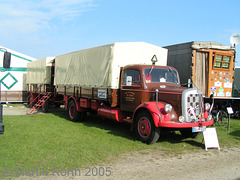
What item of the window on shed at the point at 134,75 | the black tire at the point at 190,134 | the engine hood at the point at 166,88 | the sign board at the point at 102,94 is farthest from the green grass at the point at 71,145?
the window on shed at the point at 134,75

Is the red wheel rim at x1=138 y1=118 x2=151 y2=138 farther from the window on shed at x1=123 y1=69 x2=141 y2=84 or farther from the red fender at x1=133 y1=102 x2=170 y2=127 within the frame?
the window on shed at x1=123 y1=69 x2=141 y2=84

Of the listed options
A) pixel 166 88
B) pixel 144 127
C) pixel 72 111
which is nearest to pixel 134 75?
pixel 166 88

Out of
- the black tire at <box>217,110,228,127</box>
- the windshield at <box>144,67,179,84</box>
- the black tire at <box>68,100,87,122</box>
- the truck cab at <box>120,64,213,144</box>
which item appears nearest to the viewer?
the truck cab at <box>120,64,213,144</box>

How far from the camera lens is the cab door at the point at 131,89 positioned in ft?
25.2

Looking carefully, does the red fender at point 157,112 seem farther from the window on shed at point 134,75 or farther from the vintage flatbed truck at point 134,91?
the window on shed at point 134,75

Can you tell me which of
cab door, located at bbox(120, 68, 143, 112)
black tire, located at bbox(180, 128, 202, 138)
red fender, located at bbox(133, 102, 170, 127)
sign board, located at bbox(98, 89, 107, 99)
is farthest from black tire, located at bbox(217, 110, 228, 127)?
sign board, located at bbox(98, 89, 107, 99)

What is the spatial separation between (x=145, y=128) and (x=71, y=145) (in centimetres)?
213

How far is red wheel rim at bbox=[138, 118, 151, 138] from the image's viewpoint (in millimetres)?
6938

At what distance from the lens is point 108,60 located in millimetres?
8719

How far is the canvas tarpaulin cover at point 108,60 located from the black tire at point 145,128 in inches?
68.4

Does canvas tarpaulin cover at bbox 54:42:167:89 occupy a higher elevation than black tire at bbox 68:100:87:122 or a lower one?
higher

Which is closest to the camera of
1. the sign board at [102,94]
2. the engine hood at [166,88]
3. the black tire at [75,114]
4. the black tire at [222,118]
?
the engine hood at [166,88]

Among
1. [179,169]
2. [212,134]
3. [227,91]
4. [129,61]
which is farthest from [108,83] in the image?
[227,91]

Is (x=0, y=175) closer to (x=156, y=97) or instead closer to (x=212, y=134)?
(x=156, y=97)
